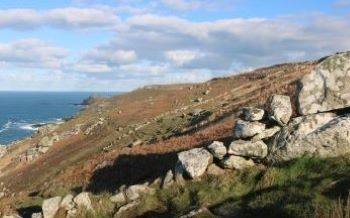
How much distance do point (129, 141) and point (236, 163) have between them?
122 feet

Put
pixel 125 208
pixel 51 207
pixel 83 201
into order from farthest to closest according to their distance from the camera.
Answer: pixel 51 207 → pixel 83 201 → pixel 125 208

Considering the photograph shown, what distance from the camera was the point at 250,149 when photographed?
23.9m

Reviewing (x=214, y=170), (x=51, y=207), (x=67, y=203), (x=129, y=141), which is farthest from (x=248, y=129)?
(x=129, y=141)

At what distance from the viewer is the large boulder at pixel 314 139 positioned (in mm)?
22219

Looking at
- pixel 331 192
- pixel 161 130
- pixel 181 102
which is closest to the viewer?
pixel 331 192

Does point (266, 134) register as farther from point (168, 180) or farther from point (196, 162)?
point (168, 180)

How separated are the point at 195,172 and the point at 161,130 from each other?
36.8 m

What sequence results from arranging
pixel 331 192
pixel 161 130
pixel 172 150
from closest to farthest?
1. pixel 331 192
2. pixel 172 150
3. pixel 161 130

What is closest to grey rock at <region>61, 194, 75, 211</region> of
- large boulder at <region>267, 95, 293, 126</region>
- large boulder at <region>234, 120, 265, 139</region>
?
large boulder at <region>234, 120, 265, 139</region>

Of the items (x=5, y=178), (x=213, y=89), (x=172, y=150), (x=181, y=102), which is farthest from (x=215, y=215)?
(x=213, y=89)

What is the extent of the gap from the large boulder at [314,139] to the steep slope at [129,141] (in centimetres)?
731

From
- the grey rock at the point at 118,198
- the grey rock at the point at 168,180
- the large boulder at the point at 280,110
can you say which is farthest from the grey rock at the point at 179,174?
the large boulder at the point at 280,110

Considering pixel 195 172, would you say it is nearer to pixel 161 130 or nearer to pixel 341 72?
pixel 341 72

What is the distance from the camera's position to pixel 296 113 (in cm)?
2538
